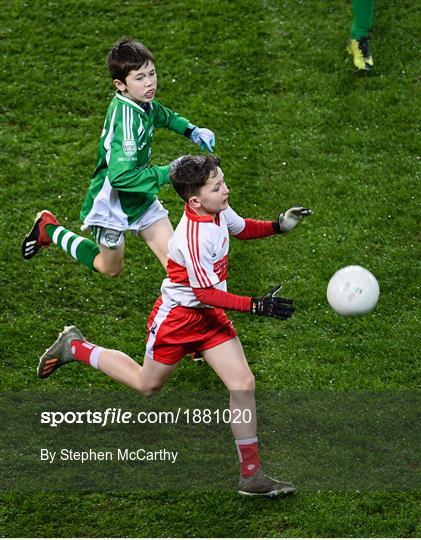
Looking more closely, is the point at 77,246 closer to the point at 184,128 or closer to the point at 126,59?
the point at 184,128

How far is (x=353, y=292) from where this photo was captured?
7.13 metres

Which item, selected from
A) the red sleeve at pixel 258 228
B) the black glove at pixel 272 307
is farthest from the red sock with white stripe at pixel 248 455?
the red sleeve at pixel 258 228

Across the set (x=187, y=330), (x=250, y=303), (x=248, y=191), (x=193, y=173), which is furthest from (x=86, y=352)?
(x=248, y=191)

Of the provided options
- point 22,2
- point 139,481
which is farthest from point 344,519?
point 22,2

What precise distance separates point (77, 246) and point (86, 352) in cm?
98

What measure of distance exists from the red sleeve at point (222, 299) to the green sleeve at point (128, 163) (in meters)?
1.06

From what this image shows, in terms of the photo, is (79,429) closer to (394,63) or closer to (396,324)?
(396,324)

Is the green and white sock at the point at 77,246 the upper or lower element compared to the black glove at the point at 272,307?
lower

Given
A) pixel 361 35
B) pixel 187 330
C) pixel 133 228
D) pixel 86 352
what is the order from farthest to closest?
pixel 361 35 < pixel 133 228 < pixel 86 352 < pixel 187 330

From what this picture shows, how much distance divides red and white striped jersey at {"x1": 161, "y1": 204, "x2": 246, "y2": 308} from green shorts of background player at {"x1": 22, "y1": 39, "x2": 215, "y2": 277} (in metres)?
0.74

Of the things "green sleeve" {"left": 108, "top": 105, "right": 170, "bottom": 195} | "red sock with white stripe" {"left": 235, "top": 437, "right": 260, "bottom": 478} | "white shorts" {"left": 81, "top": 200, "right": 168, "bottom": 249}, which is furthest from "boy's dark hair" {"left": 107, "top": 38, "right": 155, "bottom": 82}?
"red sock with white stripe" {"left": 235, "top": 437, "right": 260, "bottom": 478}

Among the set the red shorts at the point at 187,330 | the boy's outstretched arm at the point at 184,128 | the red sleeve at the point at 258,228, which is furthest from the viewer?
the boy's outstretched arm at the point at 184,128

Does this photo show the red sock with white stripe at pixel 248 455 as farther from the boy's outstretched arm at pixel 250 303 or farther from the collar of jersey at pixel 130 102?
the collar of jersey at pixel 130 102

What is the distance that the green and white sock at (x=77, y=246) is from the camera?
331 inches
